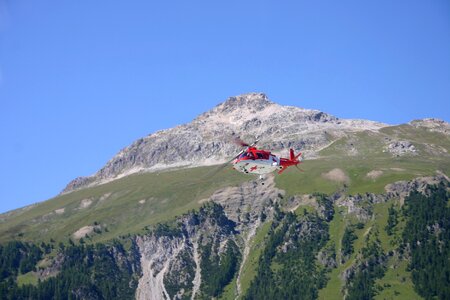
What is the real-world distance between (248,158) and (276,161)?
31.9ft

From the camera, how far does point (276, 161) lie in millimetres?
177250

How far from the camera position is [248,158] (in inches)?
6713
